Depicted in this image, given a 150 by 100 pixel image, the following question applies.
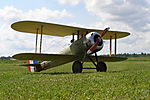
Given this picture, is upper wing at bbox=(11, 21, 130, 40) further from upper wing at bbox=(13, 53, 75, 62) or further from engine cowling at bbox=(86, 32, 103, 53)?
upper wing at bbox=(13, 53, 75, 62)

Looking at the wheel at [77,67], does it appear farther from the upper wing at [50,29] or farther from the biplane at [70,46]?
the upper wing at [50,29]

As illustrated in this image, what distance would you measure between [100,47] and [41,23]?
3.83 metres

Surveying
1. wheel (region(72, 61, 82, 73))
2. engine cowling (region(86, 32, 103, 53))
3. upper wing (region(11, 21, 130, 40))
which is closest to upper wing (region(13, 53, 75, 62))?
wheel (region(72, 61, 82, 73))

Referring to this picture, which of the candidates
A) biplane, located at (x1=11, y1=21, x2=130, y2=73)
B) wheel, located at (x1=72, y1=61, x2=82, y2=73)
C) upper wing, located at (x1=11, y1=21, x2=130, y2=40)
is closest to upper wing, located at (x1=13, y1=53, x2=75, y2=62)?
biplane, located at (x1=11, y1=21, x2=130, y2=73)

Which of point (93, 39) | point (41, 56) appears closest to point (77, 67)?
point (93, 39)

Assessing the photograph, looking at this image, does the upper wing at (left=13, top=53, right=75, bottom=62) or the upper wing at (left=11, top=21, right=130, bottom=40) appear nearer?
the upper wing at (left=13, top=53, right=75, bottom=62)

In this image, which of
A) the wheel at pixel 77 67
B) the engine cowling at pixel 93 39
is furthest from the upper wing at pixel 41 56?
the engine cowling at pixel 93 39

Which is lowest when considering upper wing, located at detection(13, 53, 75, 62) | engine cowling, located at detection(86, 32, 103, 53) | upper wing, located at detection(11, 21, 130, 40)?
upper wing, located at detection(13, 53, 75, 62)

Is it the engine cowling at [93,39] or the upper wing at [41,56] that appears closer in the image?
the upper wing at [41,56]

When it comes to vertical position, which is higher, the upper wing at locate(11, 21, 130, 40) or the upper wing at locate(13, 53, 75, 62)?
the upper wing at locate(11, 21, 130, 40)

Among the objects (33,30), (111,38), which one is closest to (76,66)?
(33,30)

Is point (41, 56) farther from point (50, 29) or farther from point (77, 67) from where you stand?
point (50, 29)

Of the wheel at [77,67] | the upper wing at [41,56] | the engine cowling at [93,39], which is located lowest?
the wheel at [77,67]

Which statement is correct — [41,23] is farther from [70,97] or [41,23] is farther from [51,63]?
[70,97]
